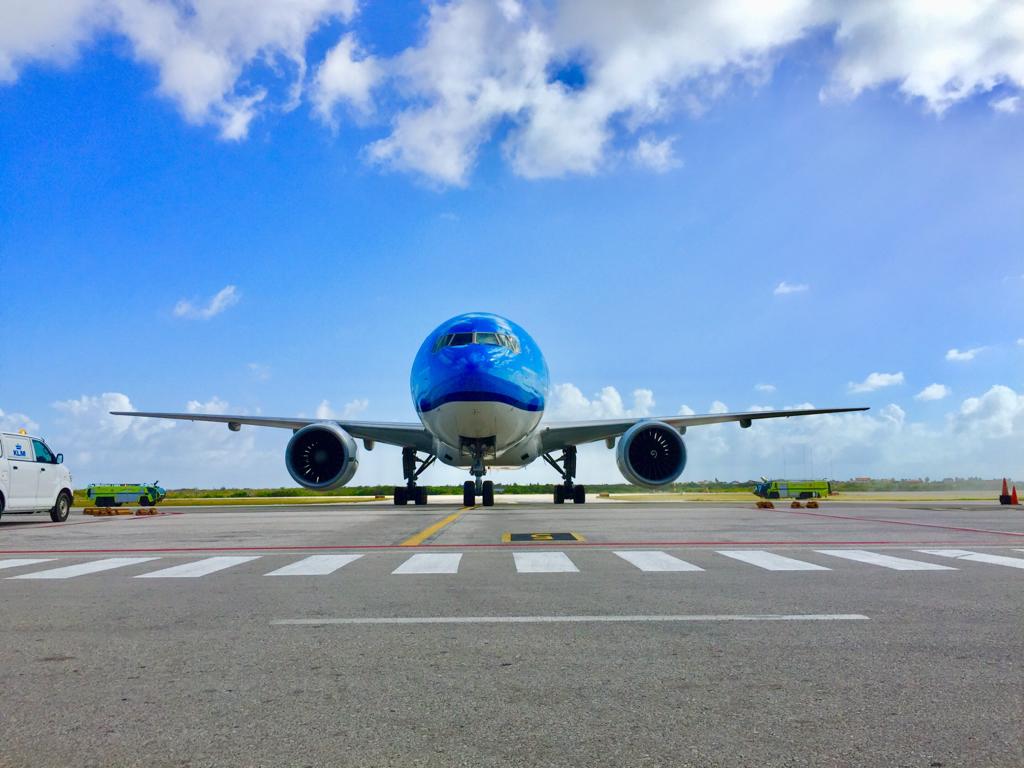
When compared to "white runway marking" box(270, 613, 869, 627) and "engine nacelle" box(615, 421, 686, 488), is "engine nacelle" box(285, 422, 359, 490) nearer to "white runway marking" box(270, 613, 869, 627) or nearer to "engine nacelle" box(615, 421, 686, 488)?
"engine nacelle" box(615, 421, 686, 488)

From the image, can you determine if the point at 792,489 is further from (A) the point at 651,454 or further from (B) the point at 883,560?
(B) the point at 883,560

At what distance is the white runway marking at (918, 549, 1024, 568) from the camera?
873 cm

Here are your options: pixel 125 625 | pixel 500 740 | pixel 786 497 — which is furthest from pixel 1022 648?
pixel 786 497

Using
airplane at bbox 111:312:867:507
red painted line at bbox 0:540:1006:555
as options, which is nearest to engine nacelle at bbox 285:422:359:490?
airplane at bbox 111:312:867:507

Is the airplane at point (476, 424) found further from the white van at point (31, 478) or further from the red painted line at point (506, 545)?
the red painted line at point (506, 545)

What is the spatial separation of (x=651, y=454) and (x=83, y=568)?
60.2ft

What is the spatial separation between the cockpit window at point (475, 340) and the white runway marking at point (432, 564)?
46.3 ft

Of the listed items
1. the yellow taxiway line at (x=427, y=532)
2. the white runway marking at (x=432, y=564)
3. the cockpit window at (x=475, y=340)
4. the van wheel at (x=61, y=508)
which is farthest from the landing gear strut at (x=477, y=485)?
the white runway marking at (x=432, y=564)

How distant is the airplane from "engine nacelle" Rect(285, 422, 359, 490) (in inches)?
1.1

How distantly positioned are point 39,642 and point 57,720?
1.84 meters

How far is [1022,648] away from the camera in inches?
183

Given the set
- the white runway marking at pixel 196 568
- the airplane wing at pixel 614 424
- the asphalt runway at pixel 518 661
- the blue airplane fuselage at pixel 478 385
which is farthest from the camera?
the airplane wing at pixel 614 424

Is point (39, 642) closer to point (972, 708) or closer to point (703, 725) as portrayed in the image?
point (703, 725)

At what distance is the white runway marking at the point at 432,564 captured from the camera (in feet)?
27.5
